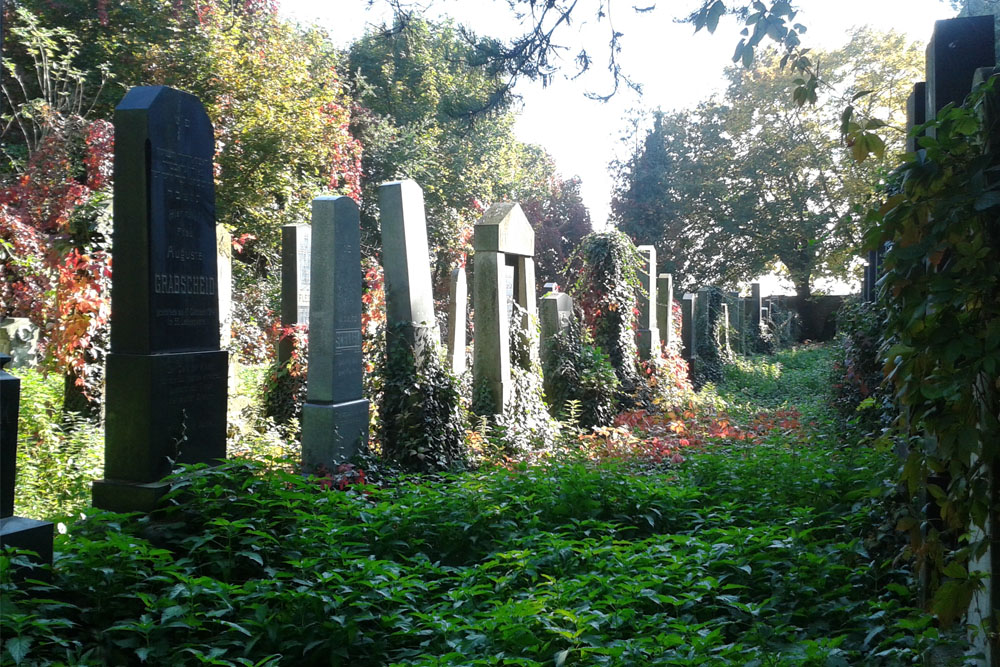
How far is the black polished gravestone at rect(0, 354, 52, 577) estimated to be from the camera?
3252 mm

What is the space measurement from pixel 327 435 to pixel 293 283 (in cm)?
342

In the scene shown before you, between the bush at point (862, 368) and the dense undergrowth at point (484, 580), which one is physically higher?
the bush at point (862, 368)

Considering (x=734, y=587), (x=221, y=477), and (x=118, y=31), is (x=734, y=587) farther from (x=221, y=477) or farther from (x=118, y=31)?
(x=118, y=31)

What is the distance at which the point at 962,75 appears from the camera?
312 cm

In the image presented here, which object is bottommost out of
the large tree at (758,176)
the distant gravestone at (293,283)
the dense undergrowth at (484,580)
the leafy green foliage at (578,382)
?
the dense undergrowth at (484,580)

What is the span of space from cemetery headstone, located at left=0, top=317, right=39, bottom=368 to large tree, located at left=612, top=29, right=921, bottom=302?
2369 centimetres

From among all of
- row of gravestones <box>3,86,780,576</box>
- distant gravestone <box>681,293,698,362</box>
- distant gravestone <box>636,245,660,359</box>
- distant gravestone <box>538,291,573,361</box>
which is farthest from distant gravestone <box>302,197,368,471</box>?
distant gravestone <box>681,293,698,362</box>

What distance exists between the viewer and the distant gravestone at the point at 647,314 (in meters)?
13.1

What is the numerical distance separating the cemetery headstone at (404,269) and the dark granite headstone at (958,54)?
499cm

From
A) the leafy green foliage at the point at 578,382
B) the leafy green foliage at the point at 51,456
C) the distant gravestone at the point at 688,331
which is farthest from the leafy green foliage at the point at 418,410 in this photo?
the distant gravestone at the point at 688,331

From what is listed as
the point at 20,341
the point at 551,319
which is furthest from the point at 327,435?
the point at 20,341

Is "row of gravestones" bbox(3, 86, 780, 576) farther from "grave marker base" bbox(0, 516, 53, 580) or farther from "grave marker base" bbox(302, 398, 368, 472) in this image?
"grave marker base" bbox(302, 398, 368, 472)

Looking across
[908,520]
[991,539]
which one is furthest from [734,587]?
[991,539]

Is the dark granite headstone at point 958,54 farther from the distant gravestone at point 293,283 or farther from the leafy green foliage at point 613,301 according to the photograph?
the leafy green foliage at point 613,301
